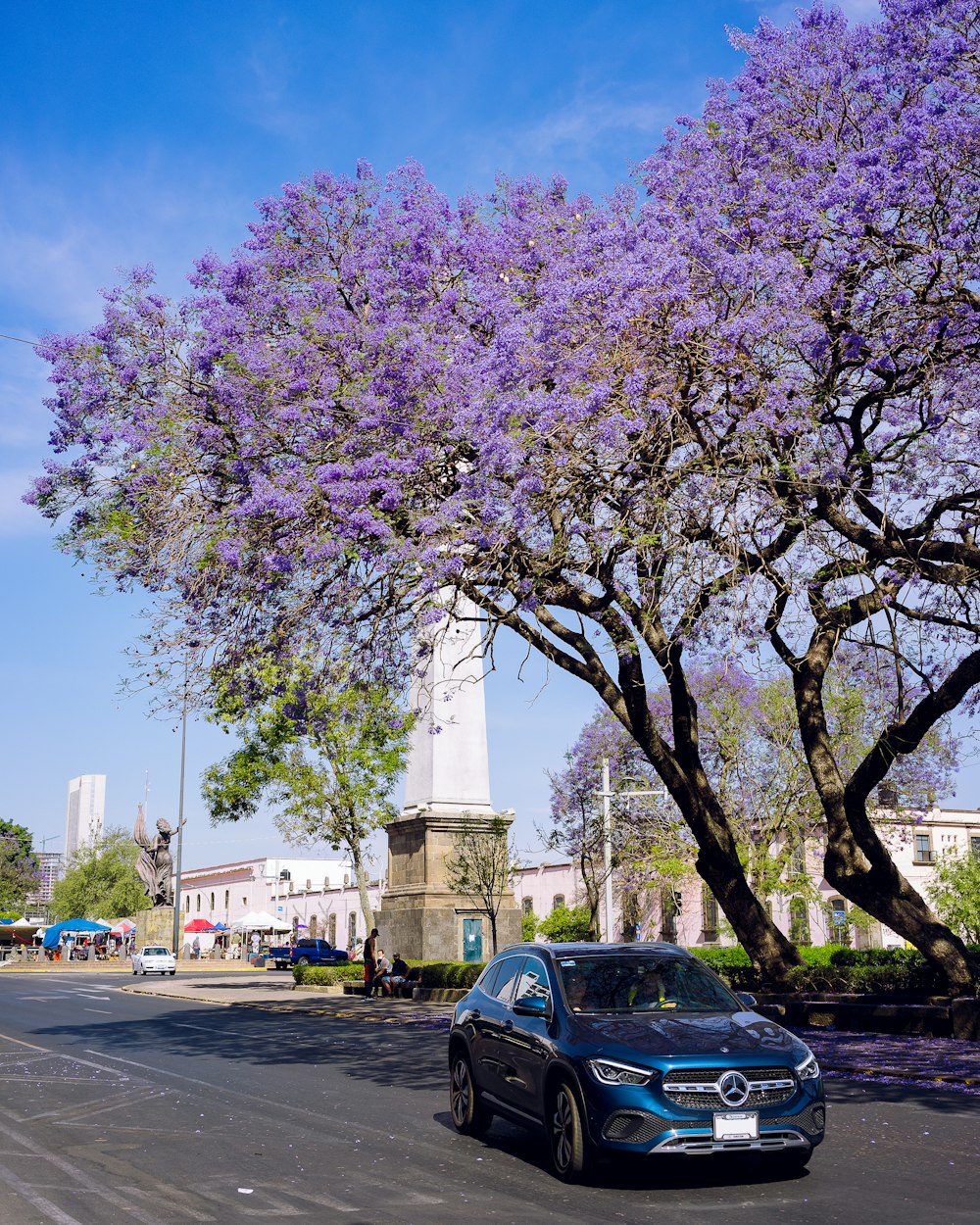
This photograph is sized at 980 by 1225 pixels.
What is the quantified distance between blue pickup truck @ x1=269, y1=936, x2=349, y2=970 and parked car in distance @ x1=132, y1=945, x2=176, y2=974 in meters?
5.47

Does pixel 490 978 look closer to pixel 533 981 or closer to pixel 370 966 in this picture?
pixel 533 981

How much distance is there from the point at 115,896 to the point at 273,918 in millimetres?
32076

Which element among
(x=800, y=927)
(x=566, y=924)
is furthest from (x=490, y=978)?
(x=566, y=924)

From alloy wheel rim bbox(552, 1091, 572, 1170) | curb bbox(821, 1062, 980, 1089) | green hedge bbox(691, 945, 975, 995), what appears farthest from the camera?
green hedge bbox(691, 945, 975, 995)

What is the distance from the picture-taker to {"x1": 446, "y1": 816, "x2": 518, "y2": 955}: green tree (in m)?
31.9

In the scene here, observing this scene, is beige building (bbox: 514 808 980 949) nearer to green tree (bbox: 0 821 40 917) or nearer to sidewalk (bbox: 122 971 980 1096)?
sidewalk (bbox: 122 971 980 1096)

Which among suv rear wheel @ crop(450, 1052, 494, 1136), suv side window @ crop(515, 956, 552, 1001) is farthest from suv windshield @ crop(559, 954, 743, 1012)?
suv rear wheel @ crop(450, 1052, 494, 1136)

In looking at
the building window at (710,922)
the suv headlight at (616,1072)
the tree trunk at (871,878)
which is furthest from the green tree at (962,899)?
the suv headlight at (616,1072)

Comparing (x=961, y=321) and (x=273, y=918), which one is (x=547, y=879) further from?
(x=961, y=321)

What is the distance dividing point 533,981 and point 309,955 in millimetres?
48619

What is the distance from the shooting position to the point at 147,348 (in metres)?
17.7

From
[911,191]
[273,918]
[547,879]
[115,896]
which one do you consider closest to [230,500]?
[911,191]

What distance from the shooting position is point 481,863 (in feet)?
104

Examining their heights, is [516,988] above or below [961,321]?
below
